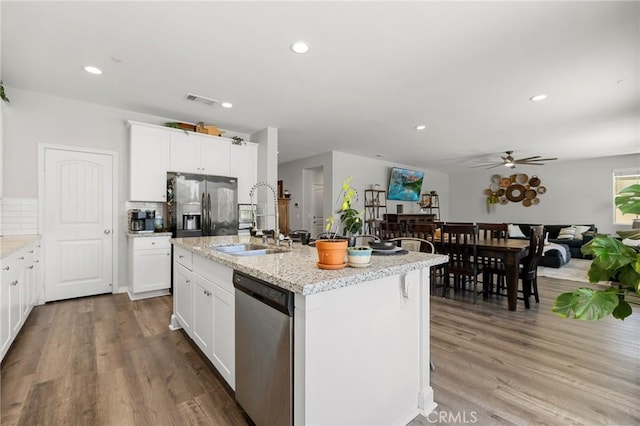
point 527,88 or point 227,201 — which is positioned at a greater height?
point 527,88

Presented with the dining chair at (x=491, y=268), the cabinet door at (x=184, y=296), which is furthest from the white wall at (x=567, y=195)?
the cabinet door at (x=184, y=296)

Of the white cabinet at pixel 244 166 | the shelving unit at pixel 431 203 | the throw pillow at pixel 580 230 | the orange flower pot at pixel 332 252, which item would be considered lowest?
the throw pillow at pixel 580 230

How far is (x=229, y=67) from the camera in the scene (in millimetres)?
2842

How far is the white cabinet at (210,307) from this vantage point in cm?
175

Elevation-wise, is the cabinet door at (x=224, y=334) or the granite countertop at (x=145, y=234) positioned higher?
the granite countertop at (x=145, y=234)

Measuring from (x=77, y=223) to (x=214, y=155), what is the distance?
77.9 inches

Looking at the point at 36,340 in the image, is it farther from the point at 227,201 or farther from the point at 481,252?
the point at 481,252

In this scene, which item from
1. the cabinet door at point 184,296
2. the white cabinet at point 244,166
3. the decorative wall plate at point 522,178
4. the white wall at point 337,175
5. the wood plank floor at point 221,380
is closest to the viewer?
the wood plank floor at point 221,380

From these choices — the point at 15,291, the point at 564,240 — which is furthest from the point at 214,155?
the point at 564,240

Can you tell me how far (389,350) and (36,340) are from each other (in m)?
3.06

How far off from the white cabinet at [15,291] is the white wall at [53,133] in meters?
1.00

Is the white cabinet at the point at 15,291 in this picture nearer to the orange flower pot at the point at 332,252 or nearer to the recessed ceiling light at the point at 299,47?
the orange flower pot at the point at 332,252

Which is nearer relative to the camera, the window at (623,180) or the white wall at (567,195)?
the window at (623,180)

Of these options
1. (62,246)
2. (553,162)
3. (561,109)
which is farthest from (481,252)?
(553,162)
